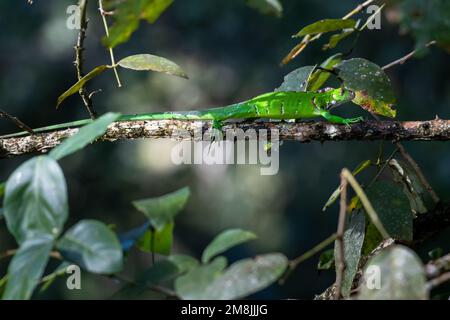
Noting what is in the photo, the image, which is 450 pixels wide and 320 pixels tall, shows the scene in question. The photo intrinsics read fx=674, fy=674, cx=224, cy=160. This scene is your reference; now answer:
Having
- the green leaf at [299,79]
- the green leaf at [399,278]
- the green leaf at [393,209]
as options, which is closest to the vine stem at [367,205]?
the green leaf at [399,278]

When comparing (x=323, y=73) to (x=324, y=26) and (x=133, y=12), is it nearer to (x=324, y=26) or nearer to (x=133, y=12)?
(x=324, y=26)

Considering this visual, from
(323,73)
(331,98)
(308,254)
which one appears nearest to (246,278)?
(308,254)

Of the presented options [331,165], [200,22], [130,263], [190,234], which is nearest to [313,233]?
[331,165]

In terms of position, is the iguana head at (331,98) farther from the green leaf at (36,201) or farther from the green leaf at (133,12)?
the green leaf at (36,201)

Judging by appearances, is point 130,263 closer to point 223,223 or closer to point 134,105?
point 223,223

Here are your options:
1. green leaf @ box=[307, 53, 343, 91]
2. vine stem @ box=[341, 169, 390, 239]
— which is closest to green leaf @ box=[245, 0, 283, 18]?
vine stem @ box=[341, 169, 390, 239]

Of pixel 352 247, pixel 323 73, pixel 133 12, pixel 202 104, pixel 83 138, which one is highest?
pixel 202 104

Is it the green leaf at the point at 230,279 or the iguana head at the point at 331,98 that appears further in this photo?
the iguana head at the point at 331,98
